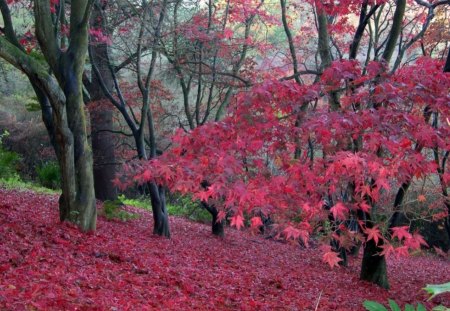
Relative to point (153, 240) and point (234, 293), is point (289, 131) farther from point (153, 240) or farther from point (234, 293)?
point (153, 240)

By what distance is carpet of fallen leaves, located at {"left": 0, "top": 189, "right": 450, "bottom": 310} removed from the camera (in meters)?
4.55

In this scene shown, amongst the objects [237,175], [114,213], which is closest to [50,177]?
[114,213]

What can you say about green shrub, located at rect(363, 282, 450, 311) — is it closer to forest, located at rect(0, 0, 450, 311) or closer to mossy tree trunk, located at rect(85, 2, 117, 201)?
forest, located at rect(0, 0, 450, 311)

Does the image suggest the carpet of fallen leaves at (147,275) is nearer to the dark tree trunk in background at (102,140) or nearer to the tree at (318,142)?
the tree at (318,142)

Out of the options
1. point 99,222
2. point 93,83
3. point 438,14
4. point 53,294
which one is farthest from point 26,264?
point 438,14

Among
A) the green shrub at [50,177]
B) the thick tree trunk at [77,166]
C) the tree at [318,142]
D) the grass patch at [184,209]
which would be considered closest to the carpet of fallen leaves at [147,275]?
the thick tree trunk at [77,166]

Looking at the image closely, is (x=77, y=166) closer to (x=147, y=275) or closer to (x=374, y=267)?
(x=147, y=275)

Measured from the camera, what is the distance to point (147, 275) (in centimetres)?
597

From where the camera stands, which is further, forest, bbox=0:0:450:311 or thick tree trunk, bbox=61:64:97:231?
thick tree trunk, bbox=61:64:97:231

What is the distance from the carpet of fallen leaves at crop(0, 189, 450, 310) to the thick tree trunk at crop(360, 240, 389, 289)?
0.59 ft

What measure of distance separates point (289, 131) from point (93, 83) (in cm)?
780

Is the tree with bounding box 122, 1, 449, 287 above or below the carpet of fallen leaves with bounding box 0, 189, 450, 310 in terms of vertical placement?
above

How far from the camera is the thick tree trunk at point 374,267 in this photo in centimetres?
803

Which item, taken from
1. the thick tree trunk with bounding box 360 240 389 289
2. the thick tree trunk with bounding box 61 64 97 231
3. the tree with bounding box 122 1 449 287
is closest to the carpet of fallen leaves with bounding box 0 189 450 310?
the thick tree trunk with bounding box 360 240 389 289
